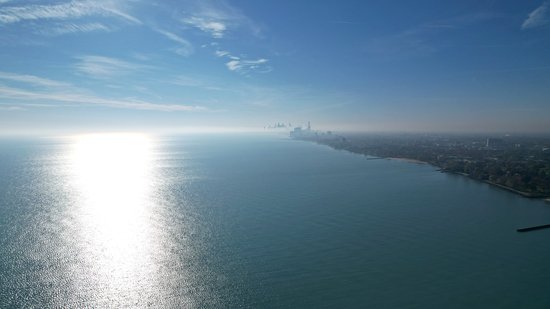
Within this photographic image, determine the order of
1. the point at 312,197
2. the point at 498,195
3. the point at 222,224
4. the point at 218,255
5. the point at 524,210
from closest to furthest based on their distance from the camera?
the point at 218,255
the point at 222,224
the point at 524,210
the point at 312,197
the point at 498,195

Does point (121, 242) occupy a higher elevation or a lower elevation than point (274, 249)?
lower

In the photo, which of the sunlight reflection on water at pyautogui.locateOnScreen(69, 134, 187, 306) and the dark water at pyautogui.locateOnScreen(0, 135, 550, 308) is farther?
the sunlight reflection on water at pyautogui.locateOnScreen(69, 134, 187, 306)

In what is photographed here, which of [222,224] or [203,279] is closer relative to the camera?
[203,279]

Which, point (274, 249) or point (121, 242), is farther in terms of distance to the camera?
point (121, 242)

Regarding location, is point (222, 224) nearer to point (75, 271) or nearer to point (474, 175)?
point (75, 271)

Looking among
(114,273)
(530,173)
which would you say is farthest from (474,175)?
(114,273)

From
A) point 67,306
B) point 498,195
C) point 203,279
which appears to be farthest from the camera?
point 498,195

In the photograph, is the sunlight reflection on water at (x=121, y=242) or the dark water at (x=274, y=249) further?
the sunlight reflection on water at (x=121, y=242)
